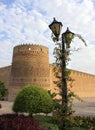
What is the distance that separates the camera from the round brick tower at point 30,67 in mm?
25500

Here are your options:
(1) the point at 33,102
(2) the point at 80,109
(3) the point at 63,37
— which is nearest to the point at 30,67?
(2) the point at 80,109

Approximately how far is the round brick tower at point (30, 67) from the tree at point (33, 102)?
14344 mm

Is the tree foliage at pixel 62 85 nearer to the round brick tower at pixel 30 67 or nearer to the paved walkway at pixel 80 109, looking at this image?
the paved walkway at pixel 80 109

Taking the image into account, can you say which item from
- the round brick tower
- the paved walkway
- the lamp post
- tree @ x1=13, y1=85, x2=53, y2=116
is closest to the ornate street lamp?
the lamp post

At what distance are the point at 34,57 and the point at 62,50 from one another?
66.4 ft

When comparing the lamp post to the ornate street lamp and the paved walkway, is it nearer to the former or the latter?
the ornate street lamp

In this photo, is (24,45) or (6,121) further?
(24,45)

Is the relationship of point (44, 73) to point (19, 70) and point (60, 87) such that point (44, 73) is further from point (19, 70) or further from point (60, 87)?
point (60, 87)

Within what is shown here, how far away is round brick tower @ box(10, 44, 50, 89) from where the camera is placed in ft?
83.7

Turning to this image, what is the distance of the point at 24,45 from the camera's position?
85.3 ft

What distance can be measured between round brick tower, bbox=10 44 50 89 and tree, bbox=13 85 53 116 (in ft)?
47.1

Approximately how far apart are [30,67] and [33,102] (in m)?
15.2

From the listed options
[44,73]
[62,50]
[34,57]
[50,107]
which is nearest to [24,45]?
[34,57]

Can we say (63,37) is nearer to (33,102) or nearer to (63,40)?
(63,40)
